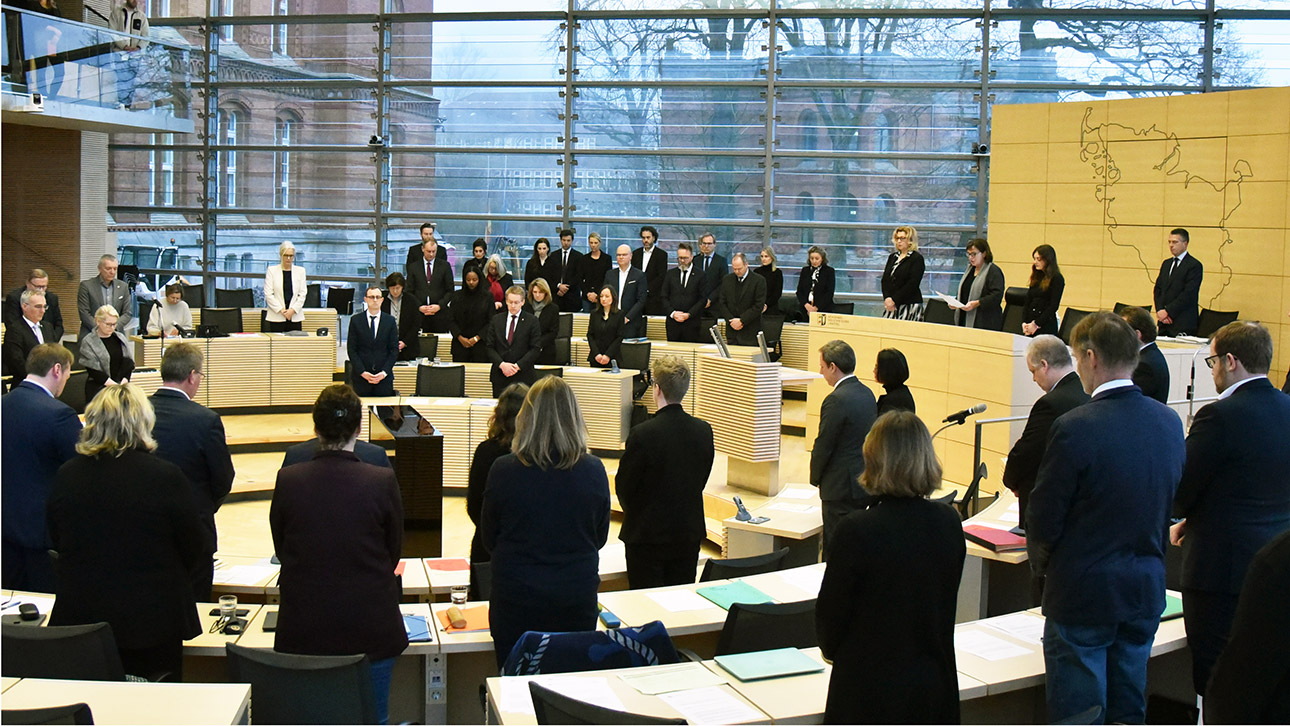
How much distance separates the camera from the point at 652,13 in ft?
50.8

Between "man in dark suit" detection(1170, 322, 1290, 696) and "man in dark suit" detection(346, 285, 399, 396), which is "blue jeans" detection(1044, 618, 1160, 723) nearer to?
"man in dark suit" detection(1170, 322, 1290, 696)

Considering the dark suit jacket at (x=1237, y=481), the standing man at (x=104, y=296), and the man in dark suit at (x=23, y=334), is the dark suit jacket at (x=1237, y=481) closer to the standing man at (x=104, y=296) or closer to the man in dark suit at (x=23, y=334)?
Result: the man in dark suit at (x=23, y=334)

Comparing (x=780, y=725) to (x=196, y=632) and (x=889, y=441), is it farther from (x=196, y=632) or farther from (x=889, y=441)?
(x=196, y=632)

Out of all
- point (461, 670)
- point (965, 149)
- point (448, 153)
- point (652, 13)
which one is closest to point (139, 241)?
point (448, 153)

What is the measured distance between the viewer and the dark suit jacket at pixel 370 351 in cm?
1066

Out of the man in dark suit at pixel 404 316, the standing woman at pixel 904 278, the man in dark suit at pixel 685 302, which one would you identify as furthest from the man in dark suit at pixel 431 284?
the standing woman at pixel 904 278

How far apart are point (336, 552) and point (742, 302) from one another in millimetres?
8947

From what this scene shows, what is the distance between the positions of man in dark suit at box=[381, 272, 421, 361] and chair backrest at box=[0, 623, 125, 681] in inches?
320

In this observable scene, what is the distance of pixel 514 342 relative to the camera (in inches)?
438

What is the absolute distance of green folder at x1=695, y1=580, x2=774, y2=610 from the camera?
16.2ft

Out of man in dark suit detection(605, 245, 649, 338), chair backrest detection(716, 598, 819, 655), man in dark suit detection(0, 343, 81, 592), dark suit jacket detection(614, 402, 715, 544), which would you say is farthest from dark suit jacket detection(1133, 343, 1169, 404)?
man in dark suit detection(605, 245, 649, 338)

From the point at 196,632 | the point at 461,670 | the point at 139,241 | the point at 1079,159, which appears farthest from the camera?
the point at 139,241

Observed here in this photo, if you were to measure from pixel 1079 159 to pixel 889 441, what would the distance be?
1071cm

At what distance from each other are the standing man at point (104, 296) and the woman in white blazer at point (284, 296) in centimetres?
161
